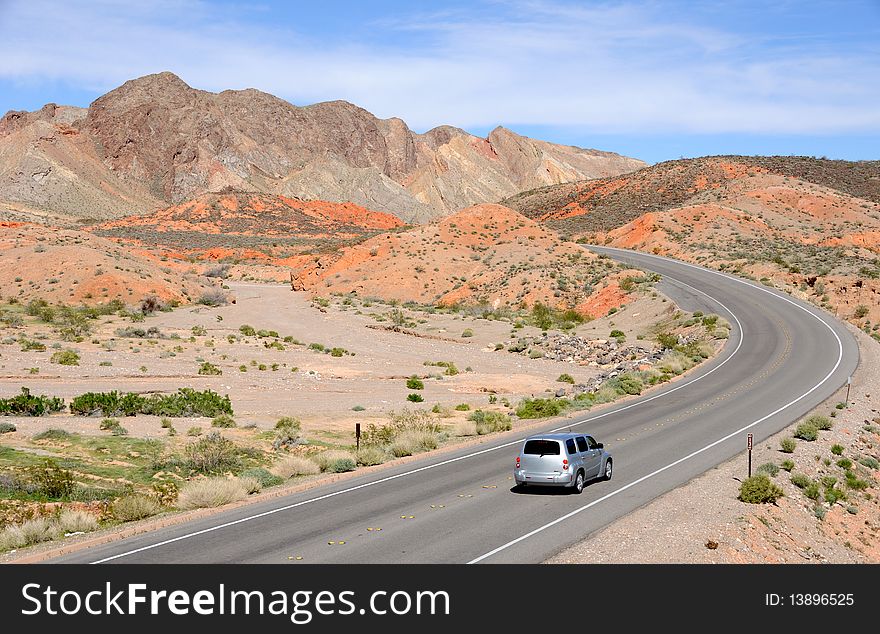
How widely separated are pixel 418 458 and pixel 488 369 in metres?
23.9

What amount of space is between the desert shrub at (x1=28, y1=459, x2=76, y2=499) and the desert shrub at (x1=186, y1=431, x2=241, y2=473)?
3.42 meters

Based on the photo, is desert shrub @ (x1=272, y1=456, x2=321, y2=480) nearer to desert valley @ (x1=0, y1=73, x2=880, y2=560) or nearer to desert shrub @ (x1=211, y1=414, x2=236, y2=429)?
desert valley @ (x1=0, y1=73, x2=880, y2=560)

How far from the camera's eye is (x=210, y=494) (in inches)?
719

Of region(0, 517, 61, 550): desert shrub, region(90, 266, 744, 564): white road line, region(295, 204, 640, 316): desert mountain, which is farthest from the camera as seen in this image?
region(295, 204, 640, 316): desert mountain

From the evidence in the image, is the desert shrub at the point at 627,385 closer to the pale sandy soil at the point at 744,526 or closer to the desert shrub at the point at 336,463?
the pale sandy soil at the point at 744,526

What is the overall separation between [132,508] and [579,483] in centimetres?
1015

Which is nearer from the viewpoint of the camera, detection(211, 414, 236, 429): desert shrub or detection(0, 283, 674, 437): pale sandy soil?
detection(211, 414, 236, 429): desert shrub

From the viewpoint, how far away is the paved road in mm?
14398

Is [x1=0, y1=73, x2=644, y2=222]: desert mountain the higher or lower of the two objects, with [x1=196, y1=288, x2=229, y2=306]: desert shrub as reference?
→ higher

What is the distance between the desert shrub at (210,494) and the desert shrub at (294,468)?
97.9 inches

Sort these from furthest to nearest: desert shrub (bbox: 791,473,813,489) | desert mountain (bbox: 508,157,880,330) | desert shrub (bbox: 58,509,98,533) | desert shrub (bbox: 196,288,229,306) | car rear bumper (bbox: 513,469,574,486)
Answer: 1. desert shrub (bbox: 196,288,229,306)
2. desert mountain (bbox: 508,157,880,330)
3. desert shrub (bbox: 791,473,813,489)
4. car rear bumper (bbox: 513,469,574,486)
5. desert shrub (bbox: 58,509,98,533)

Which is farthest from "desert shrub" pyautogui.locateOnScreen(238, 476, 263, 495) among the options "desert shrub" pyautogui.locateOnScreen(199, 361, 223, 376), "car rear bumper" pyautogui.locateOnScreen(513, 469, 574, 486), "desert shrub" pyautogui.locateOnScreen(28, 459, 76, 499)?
"desert shrub" pyautogui.locateOnScreen(199, 361, 223, 376)

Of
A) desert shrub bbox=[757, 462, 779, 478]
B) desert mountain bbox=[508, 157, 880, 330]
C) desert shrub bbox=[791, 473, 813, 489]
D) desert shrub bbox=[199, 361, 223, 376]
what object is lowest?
desert shrub bbox=[791, 473, 813, 489]

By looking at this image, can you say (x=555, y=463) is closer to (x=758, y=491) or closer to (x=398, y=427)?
(x=758, y=491)
